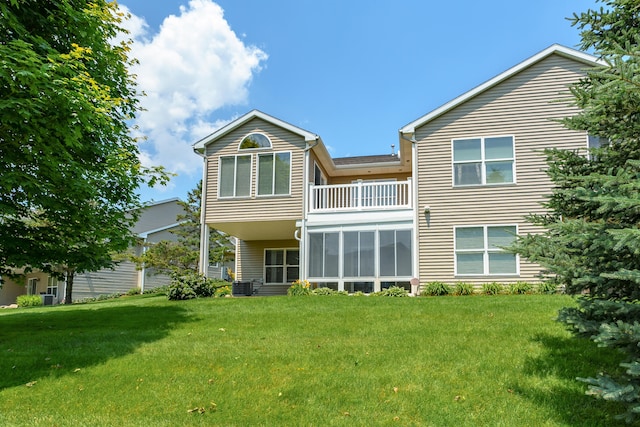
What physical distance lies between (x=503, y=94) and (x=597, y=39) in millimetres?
10411

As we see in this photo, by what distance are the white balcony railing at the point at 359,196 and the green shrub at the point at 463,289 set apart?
330cm

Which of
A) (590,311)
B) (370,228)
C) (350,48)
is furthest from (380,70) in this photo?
(590,311)

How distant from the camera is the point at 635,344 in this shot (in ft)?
12.1

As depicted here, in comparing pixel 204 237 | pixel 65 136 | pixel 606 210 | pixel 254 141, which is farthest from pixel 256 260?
pixel 606 210

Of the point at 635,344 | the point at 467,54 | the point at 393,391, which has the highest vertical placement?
the point at 467,54

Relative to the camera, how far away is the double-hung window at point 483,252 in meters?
13.7

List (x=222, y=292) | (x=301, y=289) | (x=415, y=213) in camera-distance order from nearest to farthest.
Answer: (x=301, y=289)
(x=415, y=213)
(x=222, y=292)

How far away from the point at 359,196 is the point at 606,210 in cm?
1189

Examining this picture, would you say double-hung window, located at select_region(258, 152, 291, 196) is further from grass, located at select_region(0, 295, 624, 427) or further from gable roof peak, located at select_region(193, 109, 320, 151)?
grass, located at select_region(0, 295, 624, 427)

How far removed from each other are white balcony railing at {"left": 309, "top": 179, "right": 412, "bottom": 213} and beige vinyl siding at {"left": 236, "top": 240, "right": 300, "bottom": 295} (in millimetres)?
3952

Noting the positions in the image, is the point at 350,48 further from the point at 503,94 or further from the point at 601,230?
the point at 601,230

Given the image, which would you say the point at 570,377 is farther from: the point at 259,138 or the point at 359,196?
the point at 259,138

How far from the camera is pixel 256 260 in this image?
20.1 m

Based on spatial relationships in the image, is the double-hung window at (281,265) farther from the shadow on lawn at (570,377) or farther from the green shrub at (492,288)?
the shadow on lawn at (570,377)
